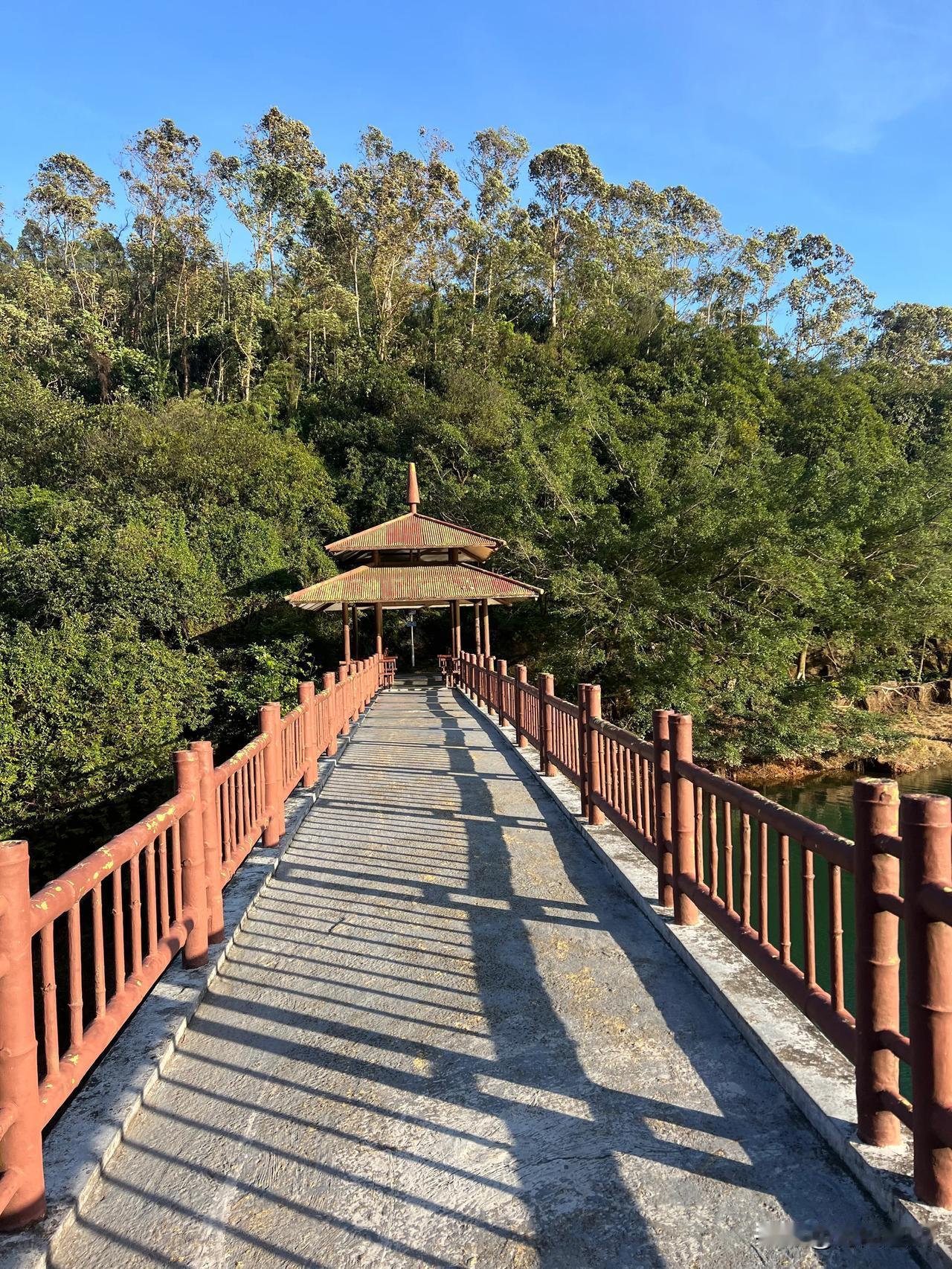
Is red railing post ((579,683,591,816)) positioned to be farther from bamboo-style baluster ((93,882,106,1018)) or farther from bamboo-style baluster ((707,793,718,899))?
bamboo-style baluster ((93,882,106,1018))

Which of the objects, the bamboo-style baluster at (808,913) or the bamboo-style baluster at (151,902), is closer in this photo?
the bamboo-style baluster at (808,913)

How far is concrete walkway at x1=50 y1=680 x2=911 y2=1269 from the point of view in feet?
6.07

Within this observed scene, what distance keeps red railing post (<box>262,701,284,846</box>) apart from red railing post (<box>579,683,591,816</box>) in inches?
87.4

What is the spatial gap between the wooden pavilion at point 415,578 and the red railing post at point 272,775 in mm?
12388

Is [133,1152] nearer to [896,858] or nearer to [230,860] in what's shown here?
[230,860]

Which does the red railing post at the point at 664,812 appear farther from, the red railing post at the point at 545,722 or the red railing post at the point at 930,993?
the red railing post at the point at 545,722

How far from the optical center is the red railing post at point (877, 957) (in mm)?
1988

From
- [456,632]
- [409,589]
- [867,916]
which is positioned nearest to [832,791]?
[456,632]

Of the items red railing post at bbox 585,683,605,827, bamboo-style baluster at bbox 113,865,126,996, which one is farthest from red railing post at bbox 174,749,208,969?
red railing post at bbox 585,683,605,827

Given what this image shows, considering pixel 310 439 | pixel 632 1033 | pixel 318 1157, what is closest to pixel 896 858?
pixel 632 1033

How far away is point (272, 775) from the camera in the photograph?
5.23 m

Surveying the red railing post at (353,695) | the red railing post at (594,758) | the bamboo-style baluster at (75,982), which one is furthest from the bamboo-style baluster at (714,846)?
the red railing post at (353,695)

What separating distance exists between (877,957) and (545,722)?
18.8ft

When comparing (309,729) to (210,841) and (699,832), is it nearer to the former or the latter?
(210,841)
